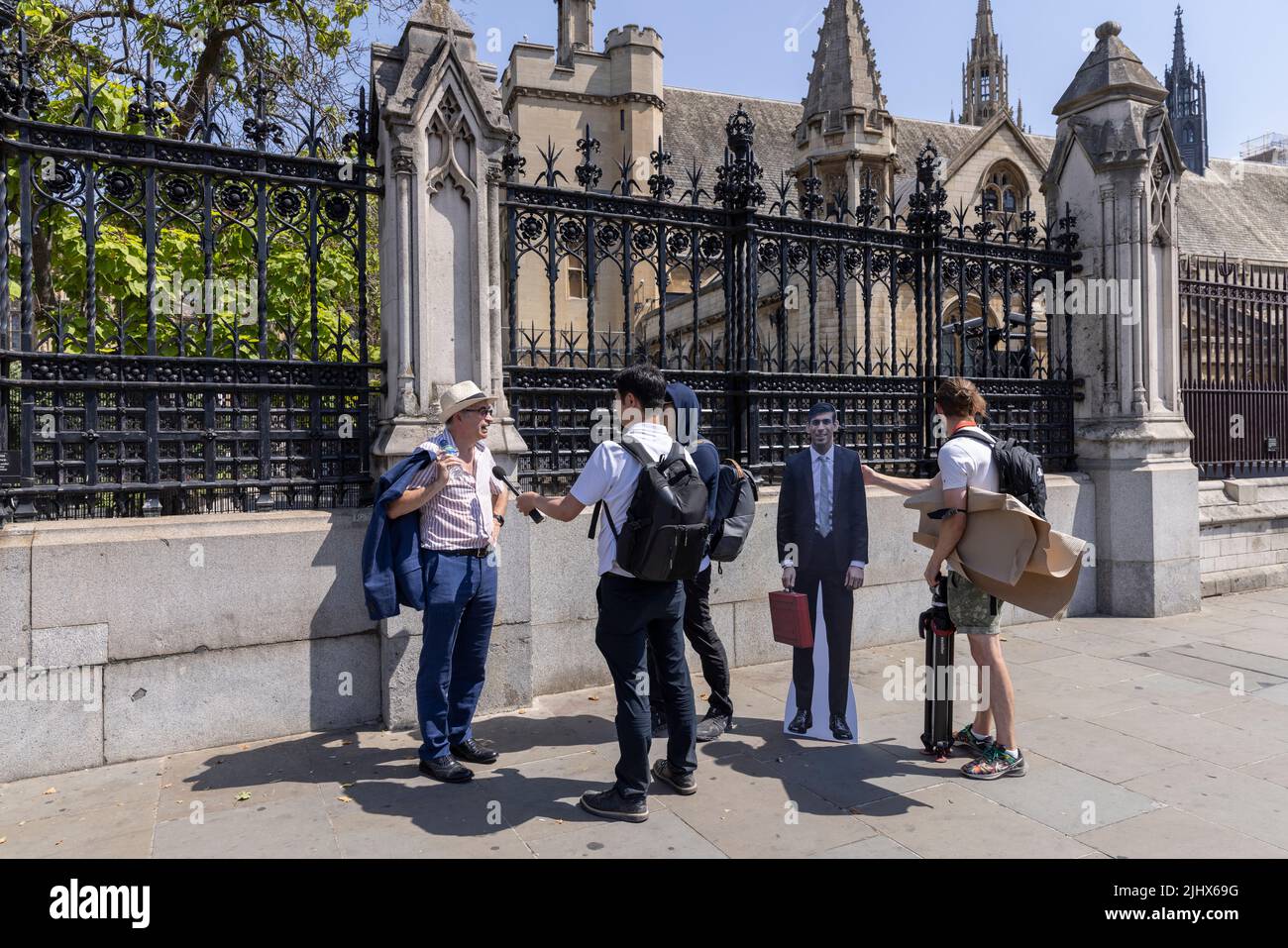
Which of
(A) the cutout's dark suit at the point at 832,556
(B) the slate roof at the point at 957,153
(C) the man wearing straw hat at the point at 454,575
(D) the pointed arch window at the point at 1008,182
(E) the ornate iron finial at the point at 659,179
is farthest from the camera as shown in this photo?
(B) the slate roof at the point at 957,153

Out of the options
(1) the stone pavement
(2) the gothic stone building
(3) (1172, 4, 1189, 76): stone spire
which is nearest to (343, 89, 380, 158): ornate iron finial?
(1) the stone pavement

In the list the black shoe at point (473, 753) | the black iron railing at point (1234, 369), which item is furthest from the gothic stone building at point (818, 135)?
the black shoe at point (473, 753)

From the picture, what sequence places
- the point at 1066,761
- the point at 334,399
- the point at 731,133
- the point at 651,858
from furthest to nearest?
1. the point at 731,133
2. the point at 334,399
3. the point at 1066,761
4. the point at 651,858

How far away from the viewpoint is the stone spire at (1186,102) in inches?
2158

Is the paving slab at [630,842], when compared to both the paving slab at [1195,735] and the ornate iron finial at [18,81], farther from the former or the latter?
the ornate iron finial at [18,81]

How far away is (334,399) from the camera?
220 inches

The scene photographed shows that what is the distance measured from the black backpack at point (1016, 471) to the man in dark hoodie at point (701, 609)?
129 centimetres

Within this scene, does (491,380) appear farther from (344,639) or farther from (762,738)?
(762,738)

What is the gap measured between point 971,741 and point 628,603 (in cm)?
221

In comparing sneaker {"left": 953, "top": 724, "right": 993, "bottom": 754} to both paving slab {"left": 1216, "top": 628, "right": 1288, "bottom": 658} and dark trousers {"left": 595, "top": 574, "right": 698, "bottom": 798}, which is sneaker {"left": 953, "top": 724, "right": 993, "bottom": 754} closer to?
dark trousers {"left": 595, "top": 574, "right": 698, "bottom": 798}

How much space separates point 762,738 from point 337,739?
96.8 inches

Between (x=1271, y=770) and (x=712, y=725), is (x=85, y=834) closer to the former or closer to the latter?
(x=712, y=725)

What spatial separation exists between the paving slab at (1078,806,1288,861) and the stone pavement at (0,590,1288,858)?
0.01 m
